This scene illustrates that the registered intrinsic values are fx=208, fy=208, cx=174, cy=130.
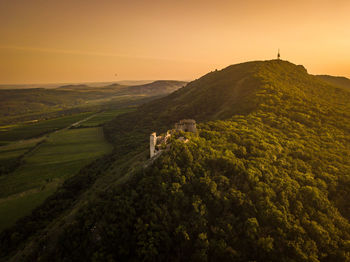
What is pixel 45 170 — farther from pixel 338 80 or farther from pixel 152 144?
pixel 338 80

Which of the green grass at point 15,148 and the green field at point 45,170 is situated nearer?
the green field at point 45,170

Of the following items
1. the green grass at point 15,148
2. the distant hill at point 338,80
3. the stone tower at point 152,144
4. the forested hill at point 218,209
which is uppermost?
the distant hill at point 338,80

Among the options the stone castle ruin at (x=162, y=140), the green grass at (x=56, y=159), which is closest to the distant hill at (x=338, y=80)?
the stone castle ruin at (x=162, y=140)

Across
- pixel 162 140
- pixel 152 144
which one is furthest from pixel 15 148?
pixel 152 144

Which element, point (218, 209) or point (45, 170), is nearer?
point (218, 209)

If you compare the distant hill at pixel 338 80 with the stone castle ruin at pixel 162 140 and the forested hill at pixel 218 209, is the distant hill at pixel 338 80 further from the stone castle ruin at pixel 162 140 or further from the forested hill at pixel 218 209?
the stone castle ruin at pixel 162 140

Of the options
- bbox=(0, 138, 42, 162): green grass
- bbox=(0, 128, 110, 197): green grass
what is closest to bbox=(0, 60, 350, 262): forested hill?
bbox=(0, 128, 110, 197): green grass

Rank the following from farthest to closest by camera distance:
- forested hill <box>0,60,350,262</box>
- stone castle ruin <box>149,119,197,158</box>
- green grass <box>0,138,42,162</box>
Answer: green grass <box>0,138,42,162</box> < stone castle ruin <box>149,119,197,158</box> < forested hill <box>0,60,350,262</box>

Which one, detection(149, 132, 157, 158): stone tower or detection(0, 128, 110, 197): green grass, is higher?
detection(149, 132, 157, 158): stone tower

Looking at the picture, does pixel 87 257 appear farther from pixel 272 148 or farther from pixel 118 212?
pixel 272 148

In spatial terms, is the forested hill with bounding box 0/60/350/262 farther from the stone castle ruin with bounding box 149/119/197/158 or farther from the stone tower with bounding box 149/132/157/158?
the stone tower with bounding box 149/132/157/158
